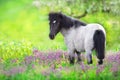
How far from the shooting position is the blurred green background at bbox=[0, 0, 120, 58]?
1377cm

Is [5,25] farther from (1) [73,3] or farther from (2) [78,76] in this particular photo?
(2) [78,76]

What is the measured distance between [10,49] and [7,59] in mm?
330

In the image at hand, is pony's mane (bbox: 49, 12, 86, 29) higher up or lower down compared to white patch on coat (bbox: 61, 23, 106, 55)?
higher up

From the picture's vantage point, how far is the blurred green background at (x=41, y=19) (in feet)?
45.2

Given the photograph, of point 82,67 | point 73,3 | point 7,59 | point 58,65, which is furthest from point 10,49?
point 73,3

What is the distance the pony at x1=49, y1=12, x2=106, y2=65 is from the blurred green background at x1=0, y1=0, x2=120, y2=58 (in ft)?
2.92

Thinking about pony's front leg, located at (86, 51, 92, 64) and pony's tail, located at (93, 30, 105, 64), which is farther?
pony's front leg, located at (86, 51, 92, 64)

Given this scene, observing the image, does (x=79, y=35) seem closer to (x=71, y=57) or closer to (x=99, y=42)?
(x=71, y=57)

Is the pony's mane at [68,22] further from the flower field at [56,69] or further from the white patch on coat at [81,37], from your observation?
the flower field at [56,69]

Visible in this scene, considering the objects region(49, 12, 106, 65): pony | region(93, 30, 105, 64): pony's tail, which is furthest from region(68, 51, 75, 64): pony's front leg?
region(93, 30, 105, 64): pony's tail

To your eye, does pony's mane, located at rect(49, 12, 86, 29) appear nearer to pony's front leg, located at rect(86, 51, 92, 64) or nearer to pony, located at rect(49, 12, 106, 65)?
pony, located at rect(49, 12, 106, 65)

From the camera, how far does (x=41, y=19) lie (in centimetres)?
3145

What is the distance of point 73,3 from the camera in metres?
22.6

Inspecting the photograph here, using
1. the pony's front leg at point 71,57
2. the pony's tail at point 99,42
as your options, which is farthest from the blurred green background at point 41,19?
the pony's tail at point 99,42
